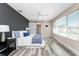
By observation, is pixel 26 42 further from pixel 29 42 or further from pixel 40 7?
pixel 40 7

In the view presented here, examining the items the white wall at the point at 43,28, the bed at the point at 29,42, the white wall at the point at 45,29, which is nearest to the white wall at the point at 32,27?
the white wall at the point at 43,28

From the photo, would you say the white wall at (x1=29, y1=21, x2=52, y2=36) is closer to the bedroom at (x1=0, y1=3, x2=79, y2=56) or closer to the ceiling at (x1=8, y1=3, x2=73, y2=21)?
the bedroom at (x1=0, y1=3, x2=79, y2=56)

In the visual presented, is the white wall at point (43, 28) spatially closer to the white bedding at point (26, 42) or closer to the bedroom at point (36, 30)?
the bedroom at point (36, 30)

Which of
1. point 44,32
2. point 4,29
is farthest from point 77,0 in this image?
point 44,32

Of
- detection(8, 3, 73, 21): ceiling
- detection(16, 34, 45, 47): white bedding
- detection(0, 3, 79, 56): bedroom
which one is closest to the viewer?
detection(0, 3, 79, 56): bedroom

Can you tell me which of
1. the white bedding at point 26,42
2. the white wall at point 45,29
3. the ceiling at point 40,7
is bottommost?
the white bedding at point 26,42

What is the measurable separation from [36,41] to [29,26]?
8.83 feet

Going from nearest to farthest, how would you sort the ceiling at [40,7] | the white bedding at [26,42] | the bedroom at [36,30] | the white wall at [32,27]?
the bedroom at [36,30]
the ceiling at [40,7]
the white bedding at [26,42]
the white wall at [32,27]

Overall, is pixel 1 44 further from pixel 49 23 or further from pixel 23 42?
pixel 49 23

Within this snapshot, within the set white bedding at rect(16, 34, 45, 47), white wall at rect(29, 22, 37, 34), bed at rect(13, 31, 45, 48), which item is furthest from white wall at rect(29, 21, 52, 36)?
white bedding at rect(16, 34, 45, 47)

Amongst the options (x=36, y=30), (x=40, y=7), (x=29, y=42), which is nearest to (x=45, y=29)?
(x=36, y=30)

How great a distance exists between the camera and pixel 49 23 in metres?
6.18

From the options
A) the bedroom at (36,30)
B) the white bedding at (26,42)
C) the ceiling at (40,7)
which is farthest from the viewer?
the white bedding at (26,42)

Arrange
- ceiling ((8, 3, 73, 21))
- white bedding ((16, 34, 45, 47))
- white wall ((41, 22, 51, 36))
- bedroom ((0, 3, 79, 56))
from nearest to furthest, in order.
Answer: bedroom ((0, 3, 79, 56)), ceiling ((8, 3, 73, 21)), white bedding ((16, 34, 45, 47)), white wall ((41, 22, 51, 36))
